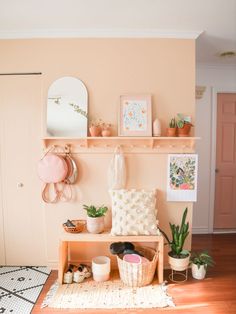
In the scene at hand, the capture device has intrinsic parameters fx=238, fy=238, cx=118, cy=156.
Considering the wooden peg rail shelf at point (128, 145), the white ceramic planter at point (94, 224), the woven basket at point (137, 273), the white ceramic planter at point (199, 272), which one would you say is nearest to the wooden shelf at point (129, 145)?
the wooden peg rail shelf at point (128, 145)

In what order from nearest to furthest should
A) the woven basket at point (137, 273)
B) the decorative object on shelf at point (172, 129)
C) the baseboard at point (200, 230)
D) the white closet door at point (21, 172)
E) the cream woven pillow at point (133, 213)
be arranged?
the woven basket at point (137, 273), the cream woven pillow at point (133, 213), the decorative object on shelf at point (172, 129), the white closet door at point (21, 172), the baseboard at point (200, 230)

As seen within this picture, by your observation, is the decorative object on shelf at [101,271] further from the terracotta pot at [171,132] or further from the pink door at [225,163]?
the pink door at [225,163]

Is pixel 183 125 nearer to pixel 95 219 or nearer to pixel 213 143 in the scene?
pixel 95 219

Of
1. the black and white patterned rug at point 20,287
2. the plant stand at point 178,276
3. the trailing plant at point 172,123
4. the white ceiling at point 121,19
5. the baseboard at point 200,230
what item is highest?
the white ceiling at point 121,19

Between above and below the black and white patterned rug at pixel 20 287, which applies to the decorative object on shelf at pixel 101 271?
above

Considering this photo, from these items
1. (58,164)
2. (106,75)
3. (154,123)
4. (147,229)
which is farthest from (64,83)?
(147,229)

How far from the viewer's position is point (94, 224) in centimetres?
226

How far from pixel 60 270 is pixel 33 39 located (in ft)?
7.45

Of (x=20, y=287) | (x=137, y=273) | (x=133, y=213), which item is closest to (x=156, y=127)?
(x=133, y=213)

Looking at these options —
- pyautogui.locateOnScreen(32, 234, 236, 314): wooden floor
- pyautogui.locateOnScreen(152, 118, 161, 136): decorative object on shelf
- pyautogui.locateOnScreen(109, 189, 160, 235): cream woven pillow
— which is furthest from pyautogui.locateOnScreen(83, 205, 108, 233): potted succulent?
pyautogui.locateOnScreen(152, 118, 161, 136): decorative object on shelf

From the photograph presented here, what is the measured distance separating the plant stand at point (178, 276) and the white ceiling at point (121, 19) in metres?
2.39

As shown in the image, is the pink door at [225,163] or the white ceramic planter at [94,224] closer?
the white ceramic planter at [94,224]

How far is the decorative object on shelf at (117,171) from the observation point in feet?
7.76

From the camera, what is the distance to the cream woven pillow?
223 centimetres
